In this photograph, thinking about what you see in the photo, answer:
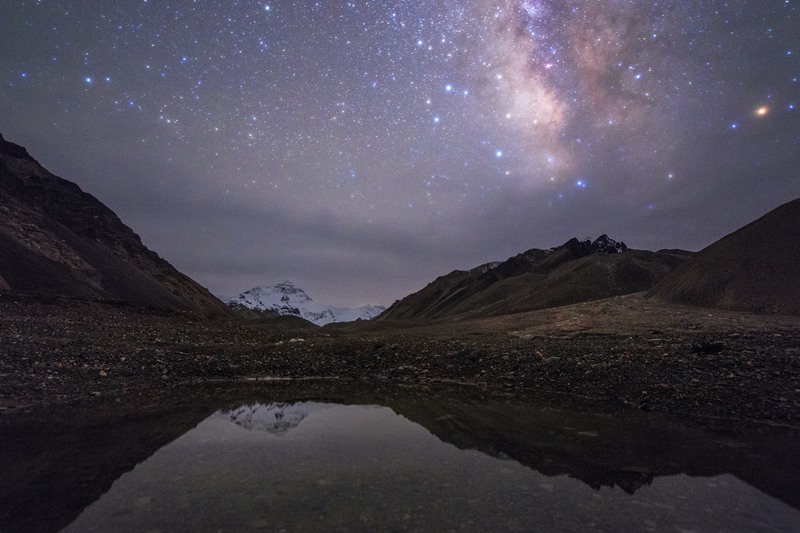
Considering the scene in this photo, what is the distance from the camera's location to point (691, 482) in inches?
241

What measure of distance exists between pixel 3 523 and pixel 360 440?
5.36 m

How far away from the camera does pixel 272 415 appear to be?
10555 millimetres

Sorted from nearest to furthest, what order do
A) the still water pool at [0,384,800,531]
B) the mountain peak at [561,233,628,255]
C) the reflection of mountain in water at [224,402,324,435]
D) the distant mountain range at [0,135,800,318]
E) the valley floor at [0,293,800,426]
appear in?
1. the still water pool at [0,384,800,531]
2. the reflection of mountain in water at [224,402,324,435]
3. the valley floor at [0,293,800,426]
4. the distant mountain range at [0,135,800,318]
5. the mountain peak at [561,233,628,255]

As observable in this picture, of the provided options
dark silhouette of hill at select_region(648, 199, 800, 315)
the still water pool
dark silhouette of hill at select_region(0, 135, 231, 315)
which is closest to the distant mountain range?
dark silhouette of hill at select_region(648, 199, 800, 315)

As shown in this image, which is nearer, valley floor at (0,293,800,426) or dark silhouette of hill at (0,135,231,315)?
valley floor at (0,293,800,426)

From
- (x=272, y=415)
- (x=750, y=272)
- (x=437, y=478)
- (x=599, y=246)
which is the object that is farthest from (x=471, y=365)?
(x=599, y=246)

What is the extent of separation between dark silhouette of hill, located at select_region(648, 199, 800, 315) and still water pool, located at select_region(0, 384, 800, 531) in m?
32.1

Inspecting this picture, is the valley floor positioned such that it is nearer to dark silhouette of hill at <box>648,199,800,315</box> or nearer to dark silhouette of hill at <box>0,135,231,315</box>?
dark silhouette of hill at <box>648,199,800,315</box>

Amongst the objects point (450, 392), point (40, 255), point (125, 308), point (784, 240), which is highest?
point (40, 255)

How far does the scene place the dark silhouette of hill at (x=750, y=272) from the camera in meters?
32.4

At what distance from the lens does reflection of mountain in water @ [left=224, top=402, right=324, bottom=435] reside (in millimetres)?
9297

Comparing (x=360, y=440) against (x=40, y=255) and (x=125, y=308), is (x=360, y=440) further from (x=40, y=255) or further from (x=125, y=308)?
(x=40, y=255)

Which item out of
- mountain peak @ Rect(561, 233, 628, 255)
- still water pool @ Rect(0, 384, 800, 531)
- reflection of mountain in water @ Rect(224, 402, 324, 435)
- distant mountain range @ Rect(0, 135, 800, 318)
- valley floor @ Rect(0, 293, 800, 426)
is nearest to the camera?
still water pool @ Rect(0, 384, 800, 531)

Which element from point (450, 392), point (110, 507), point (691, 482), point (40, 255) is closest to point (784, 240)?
point (450, 392)
